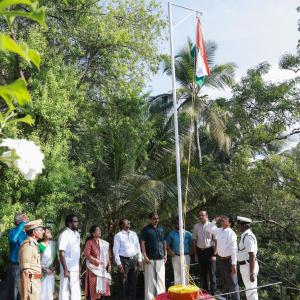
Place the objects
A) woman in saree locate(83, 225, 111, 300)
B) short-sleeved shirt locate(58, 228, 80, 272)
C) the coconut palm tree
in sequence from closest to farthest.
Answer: short-sleeved shirt locate(58, 228, 80, 272) → woman in saree locate(83, 225, 111, 300) → the coconut palm tree

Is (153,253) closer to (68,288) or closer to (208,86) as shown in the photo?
(68,288)

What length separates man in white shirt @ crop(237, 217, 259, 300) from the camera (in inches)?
274

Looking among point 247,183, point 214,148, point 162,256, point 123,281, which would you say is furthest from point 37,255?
point 214,148

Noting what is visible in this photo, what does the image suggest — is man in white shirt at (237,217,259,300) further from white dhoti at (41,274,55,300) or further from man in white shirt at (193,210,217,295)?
white dhoti at (41,274,55,300)

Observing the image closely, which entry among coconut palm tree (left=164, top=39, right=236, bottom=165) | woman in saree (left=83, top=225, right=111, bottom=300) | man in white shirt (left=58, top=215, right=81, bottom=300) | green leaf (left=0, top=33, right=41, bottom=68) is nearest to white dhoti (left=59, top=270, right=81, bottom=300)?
man in white shirt (left=58, top=215, right=81, bottom=300)

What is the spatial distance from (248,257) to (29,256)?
3308mm

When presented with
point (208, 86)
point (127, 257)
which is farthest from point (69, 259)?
point (208, 86)

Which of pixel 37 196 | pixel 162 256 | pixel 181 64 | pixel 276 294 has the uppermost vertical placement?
pixel 181 64

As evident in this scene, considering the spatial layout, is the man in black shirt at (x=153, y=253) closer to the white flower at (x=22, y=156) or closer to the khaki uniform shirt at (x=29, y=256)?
the khaki uniform shirt at (x=29, y=256)

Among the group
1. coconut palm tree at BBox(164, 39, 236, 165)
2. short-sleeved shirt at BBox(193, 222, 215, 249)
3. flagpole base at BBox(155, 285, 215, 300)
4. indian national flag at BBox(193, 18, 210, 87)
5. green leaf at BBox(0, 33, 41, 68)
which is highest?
coconut palm tree at BBox(164, 39, 236, 165)

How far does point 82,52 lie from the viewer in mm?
10961

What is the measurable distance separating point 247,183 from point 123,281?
420 centimetres

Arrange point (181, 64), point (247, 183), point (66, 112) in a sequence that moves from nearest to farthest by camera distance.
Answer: point (66, 112), point (247, 183), point (181, 64)

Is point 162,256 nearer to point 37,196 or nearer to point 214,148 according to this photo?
point 37,196
